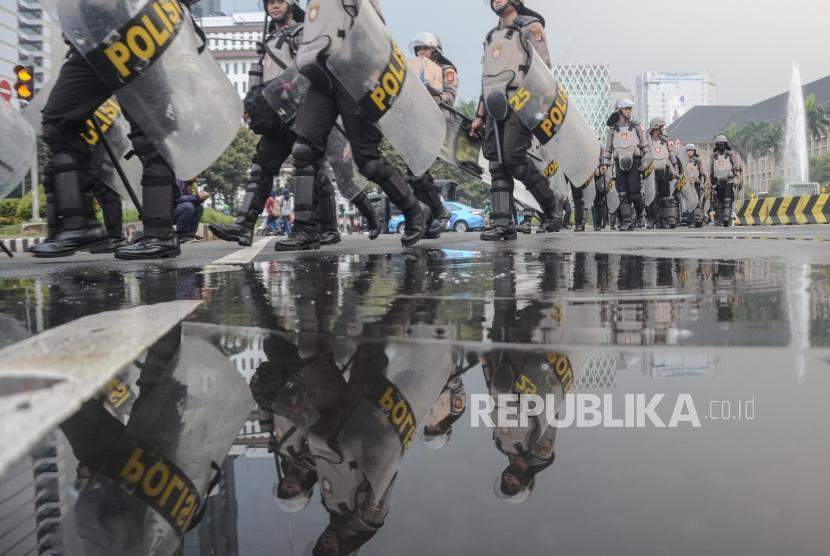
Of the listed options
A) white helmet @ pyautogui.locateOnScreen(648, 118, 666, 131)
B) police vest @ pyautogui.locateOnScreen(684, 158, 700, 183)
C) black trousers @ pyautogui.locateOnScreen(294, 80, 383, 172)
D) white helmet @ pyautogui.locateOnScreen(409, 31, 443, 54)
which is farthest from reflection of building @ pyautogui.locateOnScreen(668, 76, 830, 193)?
black trousers @ pyautogui.locateOnScreen(294, 80, 383, 172)

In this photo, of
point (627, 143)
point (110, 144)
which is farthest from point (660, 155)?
point (110, 144)

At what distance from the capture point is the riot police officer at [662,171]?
17.8 meters

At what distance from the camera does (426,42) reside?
30.7 ft

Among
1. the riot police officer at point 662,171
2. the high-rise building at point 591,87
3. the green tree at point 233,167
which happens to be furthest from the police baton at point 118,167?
the high-rise building at point 591,87

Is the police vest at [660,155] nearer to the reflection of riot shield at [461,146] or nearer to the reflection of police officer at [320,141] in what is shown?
the reflection of riot shield at [461,146]

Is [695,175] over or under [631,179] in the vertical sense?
over

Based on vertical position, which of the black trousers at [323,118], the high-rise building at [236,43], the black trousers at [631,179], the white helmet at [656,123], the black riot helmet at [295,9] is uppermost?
the high-rise building at [236,43]

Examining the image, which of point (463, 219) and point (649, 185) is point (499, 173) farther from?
point (463, 219)

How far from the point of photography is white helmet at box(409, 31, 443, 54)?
936 cm

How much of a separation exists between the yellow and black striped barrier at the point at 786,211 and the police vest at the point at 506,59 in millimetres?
17035

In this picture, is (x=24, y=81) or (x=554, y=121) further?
(x=24, y=81)

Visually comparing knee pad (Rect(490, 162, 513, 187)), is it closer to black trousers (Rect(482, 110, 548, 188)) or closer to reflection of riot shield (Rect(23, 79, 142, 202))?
black trousers (Rect(482, 110, 548, 188))

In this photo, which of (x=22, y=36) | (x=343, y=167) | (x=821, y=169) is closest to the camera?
(x=343, y=167)

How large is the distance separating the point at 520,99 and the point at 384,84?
2.18 metres
